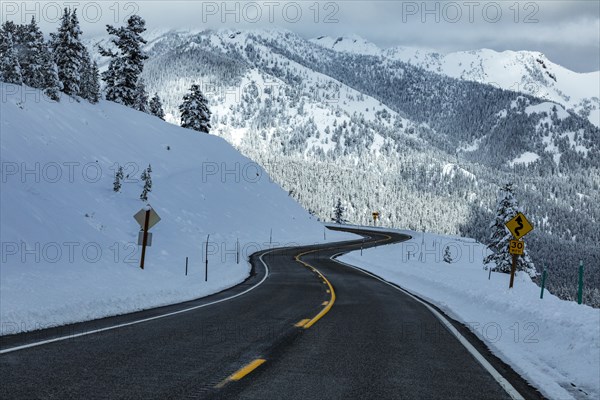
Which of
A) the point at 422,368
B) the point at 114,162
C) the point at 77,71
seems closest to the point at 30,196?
the point at 114,162

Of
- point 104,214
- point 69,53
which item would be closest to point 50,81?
point 69,53

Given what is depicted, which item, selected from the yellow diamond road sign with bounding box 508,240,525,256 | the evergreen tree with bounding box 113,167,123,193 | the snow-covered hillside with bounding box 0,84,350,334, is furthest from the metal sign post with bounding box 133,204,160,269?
the yellow diamond road sign with bounding box 508,240,525,256

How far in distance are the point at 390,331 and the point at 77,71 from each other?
39775 mm

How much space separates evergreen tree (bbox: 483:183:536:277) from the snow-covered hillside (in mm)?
20922

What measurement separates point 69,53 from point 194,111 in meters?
28.7

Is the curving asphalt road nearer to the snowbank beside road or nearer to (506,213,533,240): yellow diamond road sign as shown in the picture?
the snowbank beside road

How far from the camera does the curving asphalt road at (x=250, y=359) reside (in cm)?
575

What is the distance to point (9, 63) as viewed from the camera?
39312mm

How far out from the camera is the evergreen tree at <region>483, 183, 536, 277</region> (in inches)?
1870

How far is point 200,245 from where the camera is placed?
111 feet

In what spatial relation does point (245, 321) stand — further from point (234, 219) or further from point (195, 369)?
point (234, 219)

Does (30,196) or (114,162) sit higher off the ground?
(114,162)

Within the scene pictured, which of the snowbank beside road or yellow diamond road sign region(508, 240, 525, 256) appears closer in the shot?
the snowbank beside road

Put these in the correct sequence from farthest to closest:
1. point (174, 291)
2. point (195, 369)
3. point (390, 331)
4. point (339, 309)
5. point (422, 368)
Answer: point (174, 291)
point (339, 309)
point (390, 331)
point (422, 368)
point (195, 369)
